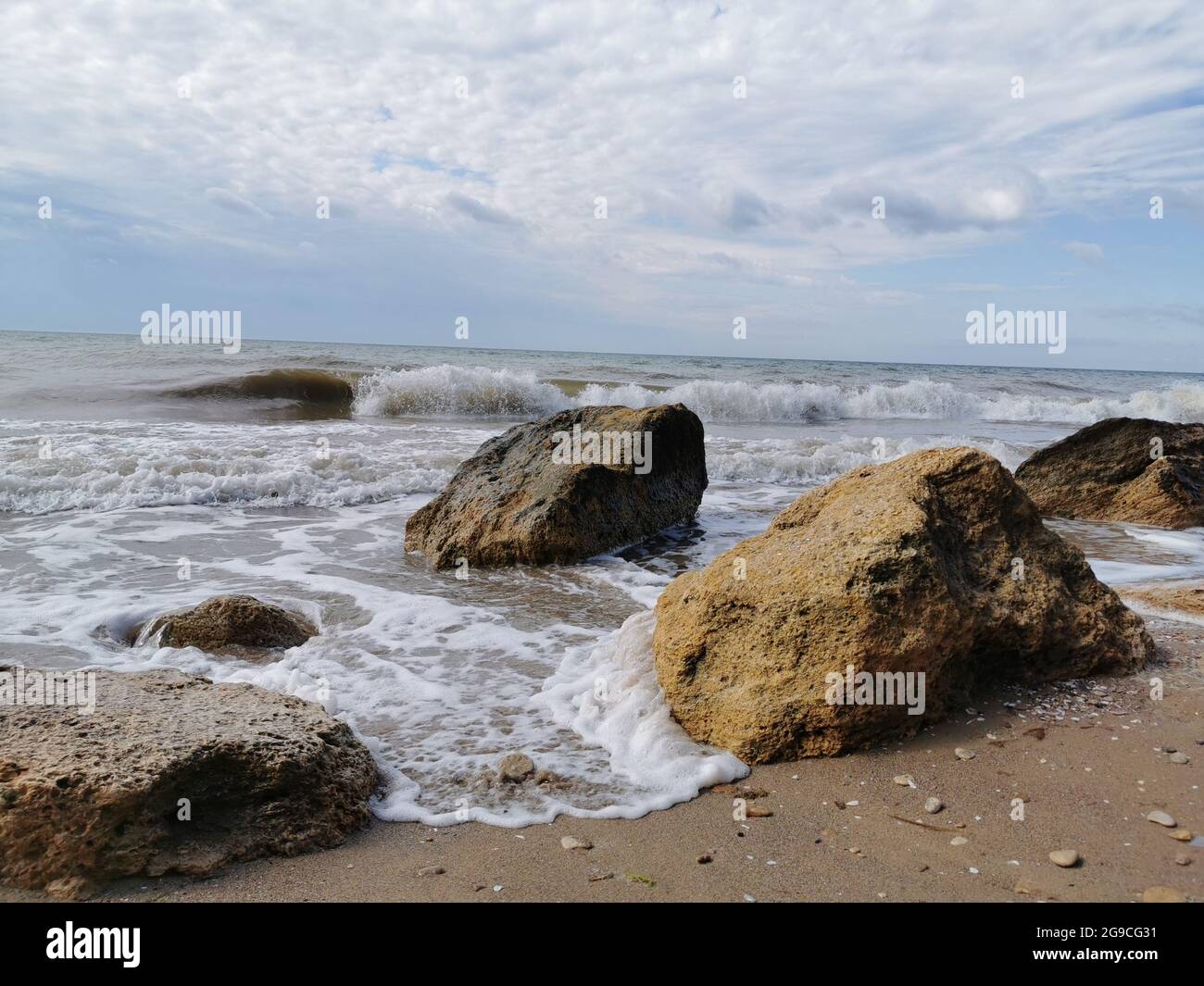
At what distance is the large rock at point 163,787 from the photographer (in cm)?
250

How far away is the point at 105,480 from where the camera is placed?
9148mm

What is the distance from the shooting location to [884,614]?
3.32 meters

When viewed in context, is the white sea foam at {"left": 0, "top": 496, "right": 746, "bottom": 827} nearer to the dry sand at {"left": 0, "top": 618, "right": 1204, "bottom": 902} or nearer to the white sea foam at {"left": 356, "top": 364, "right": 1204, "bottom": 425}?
the dry sand at {"left": 0, "top": 618, "right": 1204, "bottom": 902}

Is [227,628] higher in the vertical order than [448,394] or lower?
lower

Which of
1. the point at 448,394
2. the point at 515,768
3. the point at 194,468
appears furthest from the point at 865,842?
the point at 448,394

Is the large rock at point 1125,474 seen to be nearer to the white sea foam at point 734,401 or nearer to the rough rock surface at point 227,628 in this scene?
the rough rock surface at point 227,628

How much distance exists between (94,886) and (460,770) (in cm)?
131

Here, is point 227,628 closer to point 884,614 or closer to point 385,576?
point 385,576

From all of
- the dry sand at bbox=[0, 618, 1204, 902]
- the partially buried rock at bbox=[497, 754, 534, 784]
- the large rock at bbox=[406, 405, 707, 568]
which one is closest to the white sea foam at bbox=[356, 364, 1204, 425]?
the large rock at bbox=[406, 405, 707, 568]

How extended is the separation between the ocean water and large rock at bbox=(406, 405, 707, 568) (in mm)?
238

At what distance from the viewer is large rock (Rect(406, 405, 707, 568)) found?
6.84m

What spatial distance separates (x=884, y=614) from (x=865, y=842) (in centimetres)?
96

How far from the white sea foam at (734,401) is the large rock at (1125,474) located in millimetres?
8742
